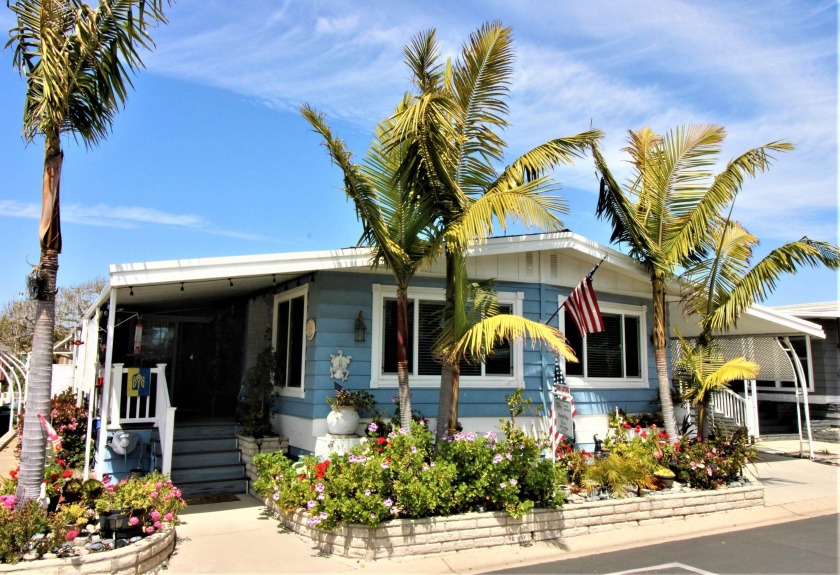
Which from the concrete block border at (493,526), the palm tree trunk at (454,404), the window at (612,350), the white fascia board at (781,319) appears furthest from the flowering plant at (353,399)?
the white fascia board at (781,319)

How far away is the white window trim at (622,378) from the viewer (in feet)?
32.4

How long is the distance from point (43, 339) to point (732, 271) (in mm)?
9218

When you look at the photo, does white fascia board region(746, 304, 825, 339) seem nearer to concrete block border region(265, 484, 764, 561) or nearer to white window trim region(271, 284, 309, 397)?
concrete block border region(265, 484, 764, 561)

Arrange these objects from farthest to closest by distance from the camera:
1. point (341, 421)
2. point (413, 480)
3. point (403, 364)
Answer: point (341, 421), point (403, 364), point (413, 480)

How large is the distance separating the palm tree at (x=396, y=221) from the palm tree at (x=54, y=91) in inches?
96.8

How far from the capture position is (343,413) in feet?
25.3

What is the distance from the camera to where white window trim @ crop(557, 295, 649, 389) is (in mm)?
9867

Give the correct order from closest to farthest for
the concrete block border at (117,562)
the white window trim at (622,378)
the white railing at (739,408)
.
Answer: the concrete block border at (117,562) < the white window trim at (622,378) < the white railing at (739,408)

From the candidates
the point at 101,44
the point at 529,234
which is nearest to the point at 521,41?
the point at 529,234

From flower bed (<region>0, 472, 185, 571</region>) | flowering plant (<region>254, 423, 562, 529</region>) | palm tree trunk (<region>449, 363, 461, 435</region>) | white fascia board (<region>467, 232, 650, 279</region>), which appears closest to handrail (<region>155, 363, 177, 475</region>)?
flower bed (<region>0, 472, 185, 571</region>)

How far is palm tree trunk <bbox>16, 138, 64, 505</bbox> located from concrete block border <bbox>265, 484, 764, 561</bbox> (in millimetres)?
2610

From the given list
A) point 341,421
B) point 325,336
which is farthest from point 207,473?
point 325,336

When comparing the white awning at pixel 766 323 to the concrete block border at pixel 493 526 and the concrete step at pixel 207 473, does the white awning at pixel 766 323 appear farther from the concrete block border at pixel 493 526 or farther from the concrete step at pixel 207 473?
the concrete step at pixel 207 473

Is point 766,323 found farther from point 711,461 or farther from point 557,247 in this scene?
point 557,247
